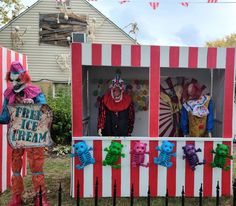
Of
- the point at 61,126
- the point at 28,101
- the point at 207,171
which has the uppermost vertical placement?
the point at 28,101

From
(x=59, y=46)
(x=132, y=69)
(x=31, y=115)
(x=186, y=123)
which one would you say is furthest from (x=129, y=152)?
(x=59, y=46)

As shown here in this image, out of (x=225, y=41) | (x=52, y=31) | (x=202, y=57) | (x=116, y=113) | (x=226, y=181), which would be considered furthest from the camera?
(x=225, y=41)

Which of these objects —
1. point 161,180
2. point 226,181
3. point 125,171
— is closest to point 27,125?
point 125,171

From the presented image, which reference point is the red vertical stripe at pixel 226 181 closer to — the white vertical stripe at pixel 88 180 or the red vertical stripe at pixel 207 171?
the red vertical stripe at pixel 207 171

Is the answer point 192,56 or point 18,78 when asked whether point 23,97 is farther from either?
point 192,56

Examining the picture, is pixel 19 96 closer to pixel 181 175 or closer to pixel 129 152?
pixel 129 152

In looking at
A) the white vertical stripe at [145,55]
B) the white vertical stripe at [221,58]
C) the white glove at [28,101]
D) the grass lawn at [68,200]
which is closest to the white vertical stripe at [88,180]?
the grass lawn at [68,200]

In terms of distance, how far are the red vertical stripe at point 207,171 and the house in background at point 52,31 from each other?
1084cm

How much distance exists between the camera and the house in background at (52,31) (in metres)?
14.8

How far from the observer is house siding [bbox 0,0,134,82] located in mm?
14844

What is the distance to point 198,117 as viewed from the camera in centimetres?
505

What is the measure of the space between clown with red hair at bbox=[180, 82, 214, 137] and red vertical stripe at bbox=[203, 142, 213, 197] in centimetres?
41

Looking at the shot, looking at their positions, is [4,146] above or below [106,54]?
below

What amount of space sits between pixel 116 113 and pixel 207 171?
167 cm
